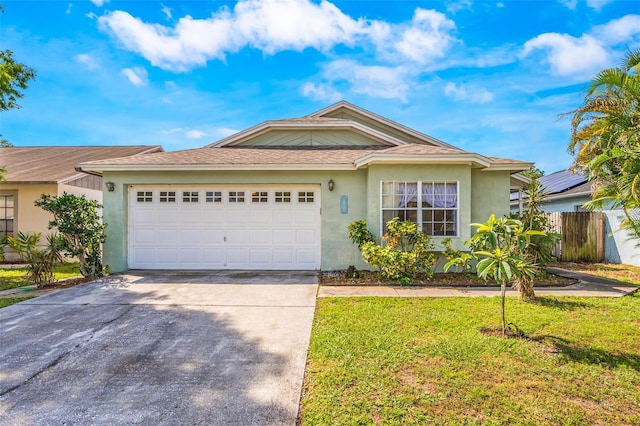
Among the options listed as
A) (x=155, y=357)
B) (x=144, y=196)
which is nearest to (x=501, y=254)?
(x=155, y=357)

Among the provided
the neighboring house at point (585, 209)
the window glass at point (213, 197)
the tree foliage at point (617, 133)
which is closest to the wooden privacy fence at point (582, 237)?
the neighboring house at point (585, 209)

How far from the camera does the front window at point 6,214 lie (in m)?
12.2

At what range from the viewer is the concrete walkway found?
6.79 meters

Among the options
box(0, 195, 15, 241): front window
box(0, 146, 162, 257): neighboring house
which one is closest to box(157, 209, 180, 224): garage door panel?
box(0, 146, 162, 257): neighboring house

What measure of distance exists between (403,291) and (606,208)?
36.7 feet

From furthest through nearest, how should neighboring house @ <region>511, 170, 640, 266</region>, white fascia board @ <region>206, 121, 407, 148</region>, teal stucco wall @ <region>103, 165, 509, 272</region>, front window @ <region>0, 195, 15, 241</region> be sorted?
front window @ <region>0, 195, 15, 241</region>, white fascia board @ <region>206, 121, 407, 148</region>, neighboring house @ <region>511, 170, 640, 266</region>, teal stucco wall @ <region>103, 165, 509, 272</region>

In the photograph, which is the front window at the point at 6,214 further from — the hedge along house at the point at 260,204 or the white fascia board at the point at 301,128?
the white fascia board at the point at 301,128

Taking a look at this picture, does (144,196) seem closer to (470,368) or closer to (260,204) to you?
(260,204)

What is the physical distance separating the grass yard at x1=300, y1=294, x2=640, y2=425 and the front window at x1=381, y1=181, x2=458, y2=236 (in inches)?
129

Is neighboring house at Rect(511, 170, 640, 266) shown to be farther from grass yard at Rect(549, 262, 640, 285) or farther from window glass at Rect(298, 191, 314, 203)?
window glass at Rect(298, 191, 314, 203)

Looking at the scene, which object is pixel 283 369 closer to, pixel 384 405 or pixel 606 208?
pixel 384 405

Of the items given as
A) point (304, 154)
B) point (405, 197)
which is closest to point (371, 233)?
point (405, 197)

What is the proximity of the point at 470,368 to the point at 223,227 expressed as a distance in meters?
7.88

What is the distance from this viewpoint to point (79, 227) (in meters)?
8.09
